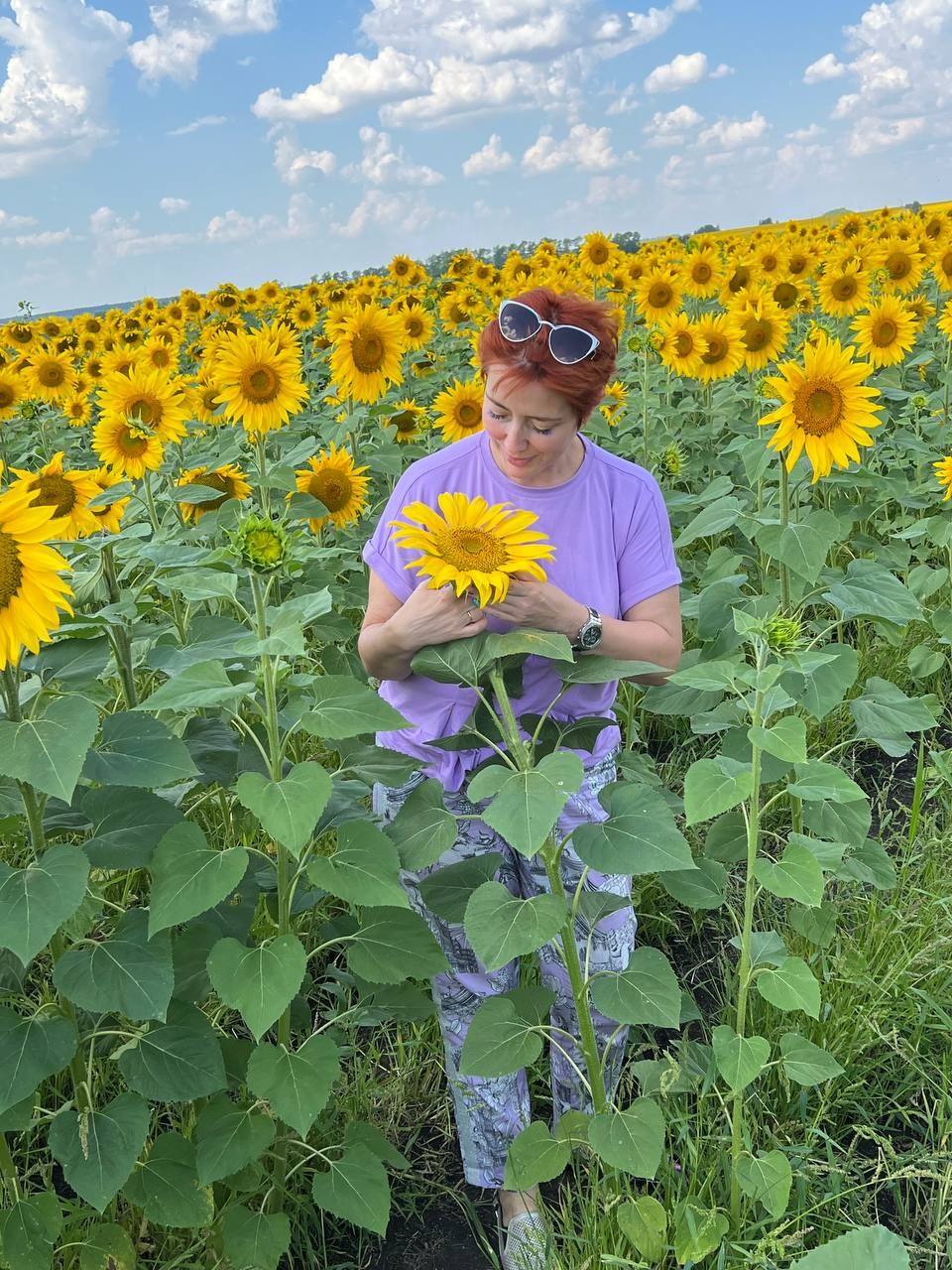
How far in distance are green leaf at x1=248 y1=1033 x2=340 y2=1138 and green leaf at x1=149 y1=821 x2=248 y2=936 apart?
321 mm

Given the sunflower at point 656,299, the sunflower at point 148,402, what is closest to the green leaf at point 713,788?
the sunflower at point 148,402

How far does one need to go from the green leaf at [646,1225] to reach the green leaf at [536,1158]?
0.14 m

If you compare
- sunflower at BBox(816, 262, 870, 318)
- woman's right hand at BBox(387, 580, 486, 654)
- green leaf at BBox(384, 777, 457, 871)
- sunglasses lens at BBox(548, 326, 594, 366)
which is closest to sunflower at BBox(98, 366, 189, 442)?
sunglasses lens at BBox(548, 326, 594, 366)

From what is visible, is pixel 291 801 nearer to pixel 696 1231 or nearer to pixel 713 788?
pixel 713 788

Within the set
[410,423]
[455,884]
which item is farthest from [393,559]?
[410,423]

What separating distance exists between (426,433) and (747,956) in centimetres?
365

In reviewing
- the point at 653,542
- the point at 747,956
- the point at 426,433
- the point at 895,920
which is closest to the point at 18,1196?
the point at 747,956

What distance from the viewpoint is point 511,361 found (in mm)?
2260

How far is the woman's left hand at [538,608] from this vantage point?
6.47 feet

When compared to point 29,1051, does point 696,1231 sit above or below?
below

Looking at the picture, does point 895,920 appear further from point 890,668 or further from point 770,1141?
point 890,668

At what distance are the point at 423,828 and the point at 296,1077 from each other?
1.46 ft

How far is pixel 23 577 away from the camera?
1657 millimetres

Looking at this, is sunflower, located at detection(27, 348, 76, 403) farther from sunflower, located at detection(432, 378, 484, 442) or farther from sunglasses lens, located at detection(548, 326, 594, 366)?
sunglasses lens, located at detection(548, 326, 594, 366)
